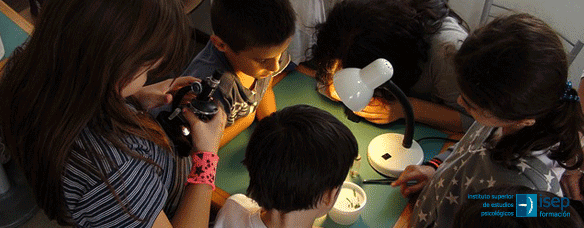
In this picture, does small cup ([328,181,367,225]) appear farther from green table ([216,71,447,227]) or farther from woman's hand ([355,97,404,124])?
woman's hand ([355,97,404,124])

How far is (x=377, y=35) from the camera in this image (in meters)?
1.34

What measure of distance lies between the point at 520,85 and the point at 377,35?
Result: 0.48 meters

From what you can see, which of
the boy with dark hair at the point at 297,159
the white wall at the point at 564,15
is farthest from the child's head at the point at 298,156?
the white wall at the point at 564,15

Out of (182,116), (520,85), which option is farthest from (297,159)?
(520,85)

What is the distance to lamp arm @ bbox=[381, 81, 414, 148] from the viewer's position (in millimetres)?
1127

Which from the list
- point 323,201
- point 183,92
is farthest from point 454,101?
point 183,92

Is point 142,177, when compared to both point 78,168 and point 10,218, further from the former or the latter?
point 10,218

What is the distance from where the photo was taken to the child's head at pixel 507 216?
78 centimetres

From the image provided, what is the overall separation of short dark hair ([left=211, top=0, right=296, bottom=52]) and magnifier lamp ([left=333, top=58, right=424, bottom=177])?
0.30m

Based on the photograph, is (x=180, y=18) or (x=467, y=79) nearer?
(x=180, y=18)

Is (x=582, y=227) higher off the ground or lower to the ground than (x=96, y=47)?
lower

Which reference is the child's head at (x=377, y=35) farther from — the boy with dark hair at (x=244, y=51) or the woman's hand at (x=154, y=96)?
the woman's hand at (x=154, y=96)

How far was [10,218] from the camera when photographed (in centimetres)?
201

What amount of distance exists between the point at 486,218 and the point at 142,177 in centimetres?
65
